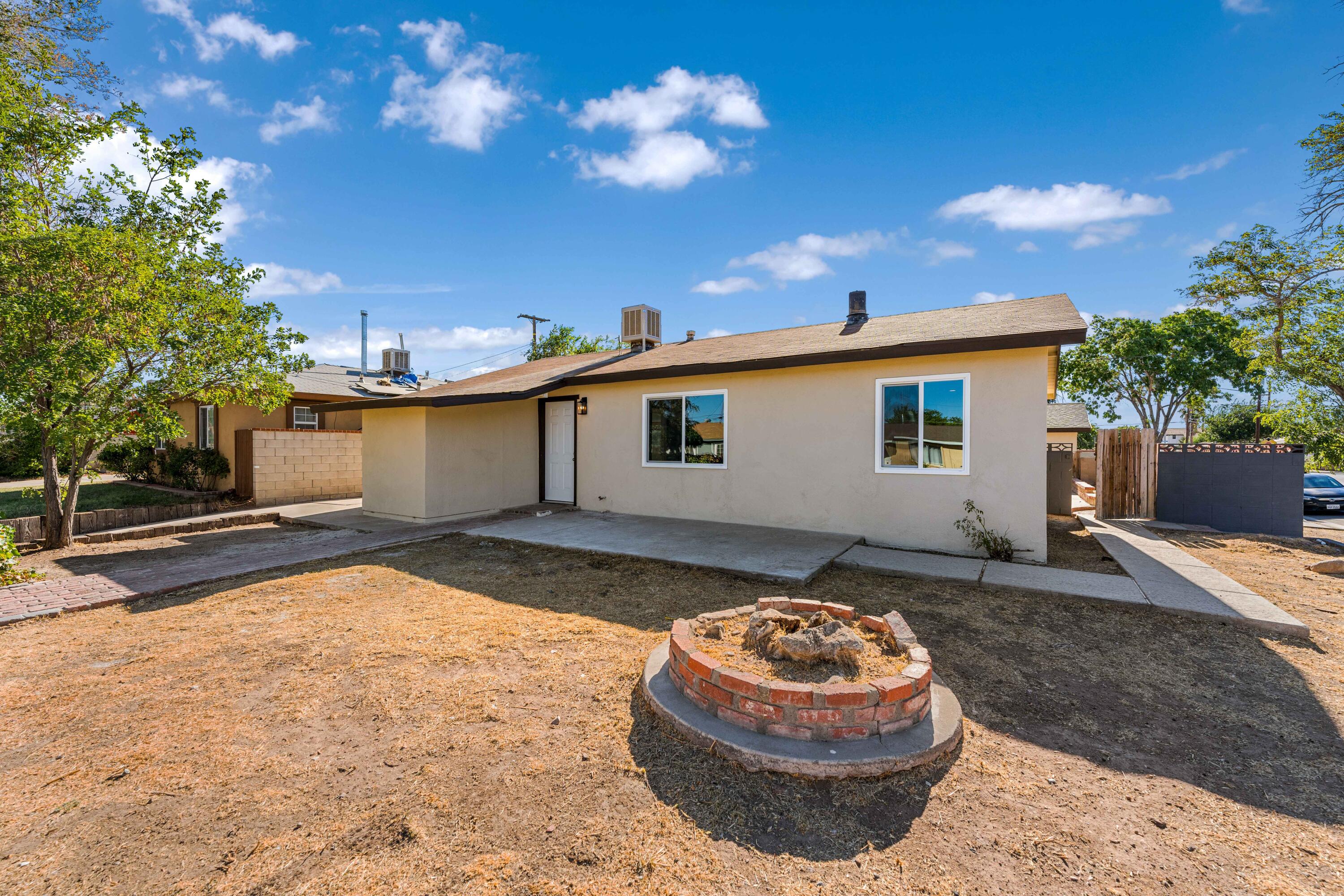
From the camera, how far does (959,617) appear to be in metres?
4.38

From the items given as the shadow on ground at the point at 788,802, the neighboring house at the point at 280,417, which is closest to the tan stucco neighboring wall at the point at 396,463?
the neighboring house at the point at 280,417

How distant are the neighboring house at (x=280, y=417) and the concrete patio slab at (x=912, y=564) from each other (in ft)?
34.6

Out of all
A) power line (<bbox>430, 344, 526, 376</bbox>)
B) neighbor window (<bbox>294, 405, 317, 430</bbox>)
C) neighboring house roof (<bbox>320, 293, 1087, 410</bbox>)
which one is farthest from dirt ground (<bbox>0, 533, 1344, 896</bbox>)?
power line (<bbox>430, 344, 526, 376</bbox>)

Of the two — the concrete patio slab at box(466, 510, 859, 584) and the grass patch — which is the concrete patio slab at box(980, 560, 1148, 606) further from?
the grass patch

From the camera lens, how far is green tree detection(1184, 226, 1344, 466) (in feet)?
36.3

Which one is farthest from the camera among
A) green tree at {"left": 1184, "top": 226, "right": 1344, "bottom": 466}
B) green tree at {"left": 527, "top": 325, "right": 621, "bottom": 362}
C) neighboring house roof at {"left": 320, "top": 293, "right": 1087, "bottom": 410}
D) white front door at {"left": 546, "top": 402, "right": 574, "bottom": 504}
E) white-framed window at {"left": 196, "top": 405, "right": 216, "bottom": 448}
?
green tree at {"left": 527, "top": 325, "right": 621, "bottom": 362}

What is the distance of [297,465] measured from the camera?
11.5 meters

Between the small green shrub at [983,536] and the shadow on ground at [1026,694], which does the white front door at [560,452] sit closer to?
the shadow on ground at [1026,694]

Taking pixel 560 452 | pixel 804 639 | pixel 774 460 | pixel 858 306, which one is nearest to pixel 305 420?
pixel 560 452

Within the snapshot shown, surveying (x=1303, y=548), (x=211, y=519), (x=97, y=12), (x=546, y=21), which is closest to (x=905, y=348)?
(x=1303, y=548)

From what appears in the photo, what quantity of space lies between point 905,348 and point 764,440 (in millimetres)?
2313

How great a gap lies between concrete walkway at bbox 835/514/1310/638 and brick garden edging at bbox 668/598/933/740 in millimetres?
3046

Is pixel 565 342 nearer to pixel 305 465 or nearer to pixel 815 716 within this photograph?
pixel 305 465

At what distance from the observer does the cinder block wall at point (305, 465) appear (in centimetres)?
1090
